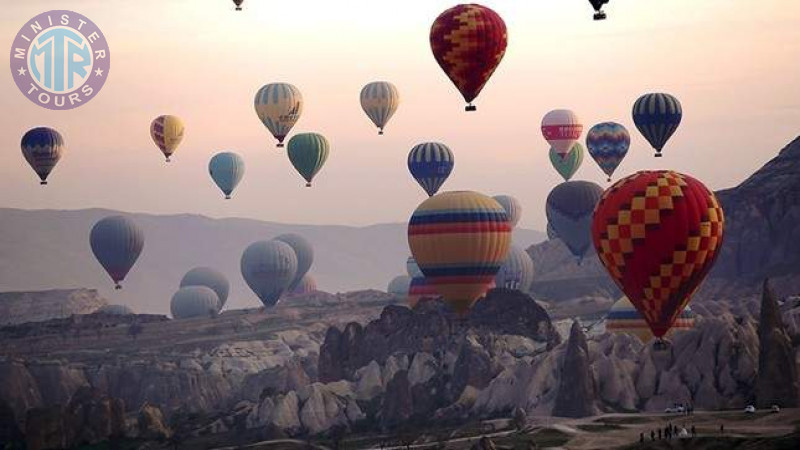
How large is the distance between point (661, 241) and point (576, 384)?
28447 mm

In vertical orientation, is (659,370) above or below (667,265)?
below

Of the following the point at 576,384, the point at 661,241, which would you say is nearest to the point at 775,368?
the point at 661,241

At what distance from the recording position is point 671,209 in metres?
170

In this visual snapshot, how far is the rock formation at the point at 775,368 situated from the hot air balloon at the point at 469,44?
34.0m

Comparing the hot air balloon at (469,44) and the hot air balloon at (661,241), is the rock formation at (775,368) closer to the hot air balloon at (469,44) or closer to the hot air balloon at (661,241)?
the hot air balloon at (661,241)

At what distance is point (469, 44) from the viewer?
7589 inches

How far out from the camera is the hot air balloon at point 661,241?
555 feet

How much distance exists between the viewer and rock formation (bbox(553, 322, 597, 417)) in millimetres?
191375

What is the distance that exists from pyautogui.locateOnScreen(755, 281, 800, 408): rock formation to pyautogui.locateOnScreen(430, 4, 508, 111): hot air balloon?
34.0 m

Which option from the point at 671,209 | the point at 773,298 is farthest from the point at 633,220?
the point at 773,298

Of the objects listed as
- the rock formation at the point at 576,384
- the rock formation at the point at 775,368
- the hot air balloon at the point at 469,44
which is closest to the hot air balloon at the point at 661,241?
the rock formation at the point at 775,368

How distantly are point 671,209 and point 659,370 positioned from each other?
108 ft

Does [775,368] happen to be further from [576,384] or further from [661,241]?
[576,384]

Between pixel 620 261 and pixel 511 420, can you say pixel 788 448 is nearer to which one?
pixel 620 261
